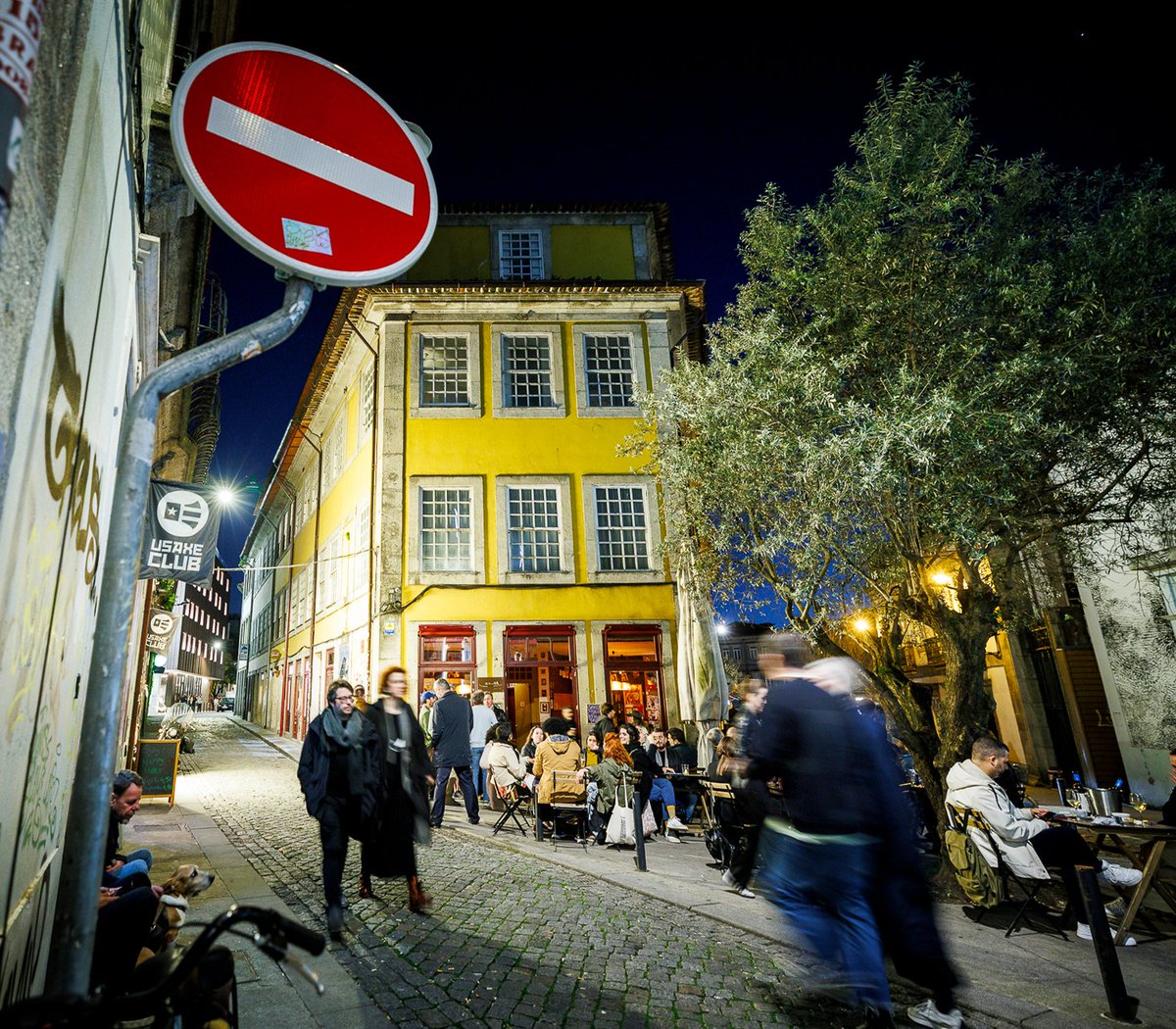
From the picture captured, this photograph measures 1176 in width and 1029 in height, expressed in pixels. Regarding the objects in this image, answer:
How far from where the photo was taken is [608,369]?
18.4m

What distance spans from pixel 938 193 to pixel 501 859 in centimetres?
968

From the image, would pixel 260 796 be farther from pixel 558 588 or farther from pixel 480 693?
pixel 558 588

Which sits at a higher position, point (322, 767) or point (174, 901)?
point (322, 767)

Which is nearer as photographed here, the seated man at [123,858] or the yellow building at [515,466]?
the seated man at [123,858]

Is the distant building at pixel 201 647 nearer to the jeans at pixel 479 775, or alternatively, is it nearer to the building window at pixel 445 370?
the building window at pixel 445 370

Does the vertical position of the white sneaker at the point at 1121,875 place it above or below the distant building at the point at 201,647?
below

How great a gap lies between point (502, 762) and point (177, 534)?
5.58 meters

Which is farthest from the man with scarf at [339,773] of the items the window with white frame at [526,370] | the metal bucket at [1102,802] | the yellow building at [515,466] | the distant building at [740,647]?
the distant building at [740,647]

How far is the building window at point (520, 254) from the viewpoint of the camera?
65.5 feet

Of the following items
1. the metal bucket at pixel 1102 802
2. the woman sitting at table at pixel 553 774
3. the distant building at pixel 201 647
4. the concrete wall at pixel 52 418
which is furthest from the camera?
the distant building at pixel 201 647

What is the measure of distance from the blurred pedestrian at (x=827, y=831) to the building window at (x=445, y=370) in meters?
15.1

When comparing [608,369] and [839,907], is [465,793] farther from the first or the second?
[608,369]

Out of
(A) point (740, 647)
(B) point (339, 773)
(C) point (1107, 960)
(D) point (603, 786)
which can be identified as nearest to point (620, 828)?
(D) point (603, 786)

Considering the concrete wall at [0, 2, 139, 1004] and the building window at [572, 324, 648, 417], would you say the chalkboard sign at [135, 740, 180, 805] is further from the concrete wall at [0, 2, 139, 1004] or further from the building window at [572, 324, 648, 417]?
the building window at [572, 324, 648, 417]
